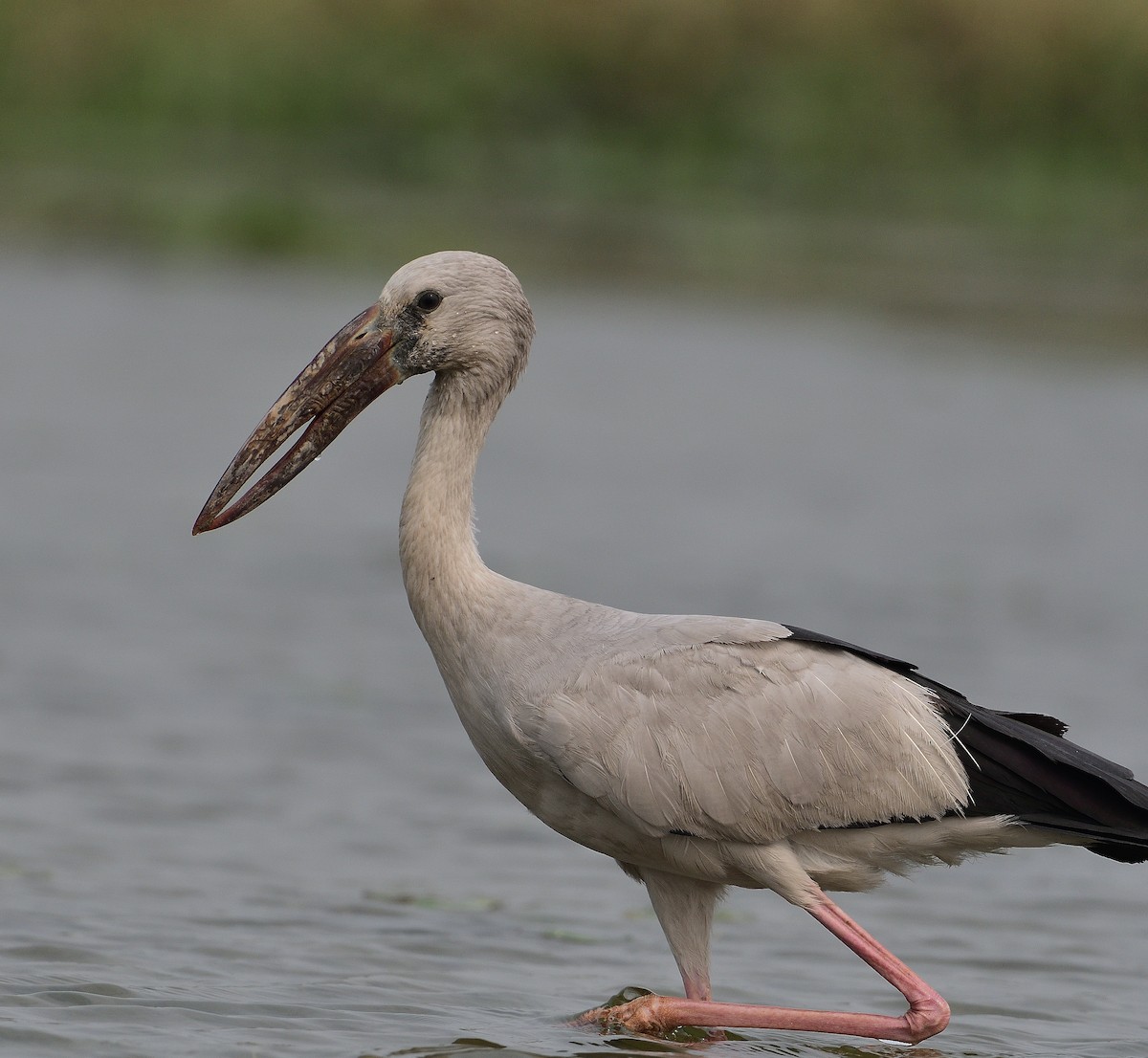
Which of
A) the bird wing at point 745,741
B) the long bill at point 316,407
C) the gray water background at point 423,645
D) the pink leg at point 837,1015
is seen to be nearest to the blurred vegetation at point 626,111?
the gray water background at point 423,645

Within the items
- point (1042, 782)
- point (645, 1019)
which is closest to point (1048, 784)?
point (1042, 782)

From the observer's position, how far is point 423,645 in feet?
36.5

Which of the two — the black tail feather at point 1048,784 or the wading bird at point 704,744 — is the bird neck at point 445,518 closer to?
the wading bird at point 704,744

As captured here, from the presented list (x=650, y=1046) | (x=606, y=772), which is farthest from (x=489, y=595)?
(x=650, y=1046)

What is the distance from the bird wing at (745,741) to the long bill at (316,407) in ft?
3.79

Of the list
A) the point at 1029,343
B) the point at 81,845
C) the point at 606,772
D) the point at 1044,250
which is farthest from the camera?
the point at 1044,250

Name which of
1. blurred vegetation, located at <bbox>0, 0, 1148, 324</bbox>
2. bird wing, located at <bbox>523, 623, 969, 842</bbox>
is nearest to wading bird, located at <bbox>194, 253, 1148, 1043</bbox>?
bird wing, located at <bbox>523, 623, 969, 842</bbox>

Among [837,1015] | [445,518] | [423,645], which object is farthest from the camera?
[423,645]

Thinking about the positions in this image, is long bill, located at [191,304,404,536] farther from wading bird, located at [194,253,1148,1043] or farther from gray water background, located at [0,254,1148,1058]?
gray water background, located at [0,254,1148,1058]

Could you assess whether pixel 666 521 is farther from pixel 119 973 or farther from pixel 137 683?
pixel 119 973

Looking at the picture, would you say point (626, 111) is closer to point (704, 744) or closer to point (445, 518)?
point (445, 518)

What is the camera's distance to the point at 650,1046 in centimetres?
614

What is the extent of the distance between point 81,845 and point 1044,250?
19843mm

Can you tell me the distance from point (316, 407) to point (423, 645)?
188 inches
